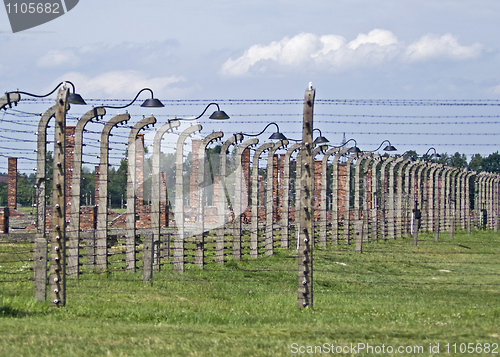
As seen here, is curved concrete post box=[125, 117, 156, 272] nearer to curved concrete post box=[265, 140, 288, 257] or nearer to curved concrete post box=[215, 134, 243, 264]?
curved concrete post box=[215, 134, 243, 264]

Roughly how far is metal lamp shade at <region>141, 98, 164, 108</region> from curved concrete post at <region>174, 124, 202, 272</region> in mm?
2158

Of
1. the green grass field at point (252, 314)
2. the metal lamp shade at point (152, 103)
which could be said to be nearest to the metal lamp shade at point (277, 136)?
the green grass field at point (252, 314)

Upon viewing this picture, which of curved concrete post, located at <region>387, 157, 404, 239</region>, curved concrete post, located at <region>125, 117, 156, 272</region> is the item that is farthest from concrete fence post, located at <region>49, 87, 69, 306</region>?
curved concrete post, located at <region>387, 157, 404, 239</region>

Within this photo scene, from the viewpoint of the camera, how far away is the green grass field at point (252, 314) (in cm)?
755

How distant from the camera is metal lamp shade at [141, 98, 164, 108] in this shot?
1323 centimetres

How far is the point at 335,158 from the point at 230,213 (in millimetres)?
5216

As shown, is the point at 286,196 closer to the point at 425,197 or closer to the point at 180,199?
the point at 180,199

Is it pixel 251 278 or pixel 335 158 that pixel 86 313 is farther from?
pixel 335 158

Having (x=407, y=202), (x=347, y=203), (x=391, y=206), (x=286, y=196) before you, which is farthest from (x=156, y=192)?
(x=407, y=202)

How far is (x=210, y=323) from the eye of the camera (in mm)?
9477

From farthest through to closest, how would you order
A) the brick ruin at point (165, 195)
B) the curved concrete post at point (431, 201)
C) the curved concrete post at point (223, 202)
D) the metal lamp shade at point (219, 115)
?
the curved concrete post at point (431, 201) < the brick ruin at point (165, 195) < the curved concrete post at point (223, 202) < the metal lamp shade at point (219, 115)

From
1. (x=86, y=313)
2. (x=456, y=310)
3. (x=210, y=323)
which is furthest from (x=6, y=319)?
(x=456, y=310)

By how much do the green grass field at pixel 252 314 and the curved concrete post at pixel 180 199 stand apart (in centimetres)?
45

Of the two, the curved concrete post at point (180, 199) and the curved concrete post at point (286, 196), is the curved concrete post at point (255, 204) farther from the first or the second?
the curved concrete post at point (180, 199)
